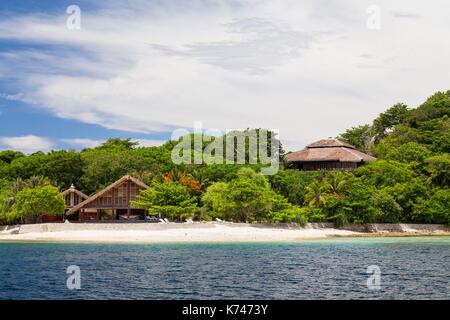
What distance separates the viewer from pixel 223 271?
2177cm

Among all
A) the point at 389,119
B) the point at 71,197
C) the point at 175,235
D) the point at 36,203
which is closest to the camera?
the point at 175,235

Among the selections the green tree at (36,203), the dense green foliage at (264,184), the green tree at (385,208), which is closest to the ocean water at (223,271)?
the green tree at (36,203)

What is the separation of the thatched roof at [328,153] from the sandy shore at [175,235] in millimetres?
17633

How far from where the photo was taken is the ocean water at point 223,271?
56.6ft

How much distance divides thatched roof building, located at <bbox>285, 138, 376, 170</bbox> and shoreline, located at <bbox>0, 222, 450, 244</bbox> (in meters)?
16.3

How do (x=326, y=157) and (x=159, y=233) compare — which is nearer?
(x=159, y=233)

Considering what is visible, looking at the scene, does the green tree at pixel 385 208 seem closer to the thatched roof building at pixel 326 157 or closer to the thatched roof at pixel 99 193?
the thatched roof building at pixel 326 157

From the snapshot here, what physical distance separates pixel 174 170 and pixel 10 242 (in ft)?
52.4

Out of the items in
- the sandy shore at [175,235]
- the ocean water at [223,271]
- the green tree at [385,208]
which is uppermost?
the green tree at [385,208]

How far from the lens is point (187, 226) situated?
125 feet

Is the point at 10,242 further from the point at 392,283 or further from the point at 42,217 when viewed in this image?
the point at 392,283

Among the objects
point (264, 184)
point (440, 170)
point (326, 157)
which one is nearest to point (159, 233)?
point (264, 184)

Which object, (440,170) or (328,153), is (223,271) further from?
(328,153)

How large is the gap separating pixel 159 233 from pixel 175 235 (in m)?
0.98
